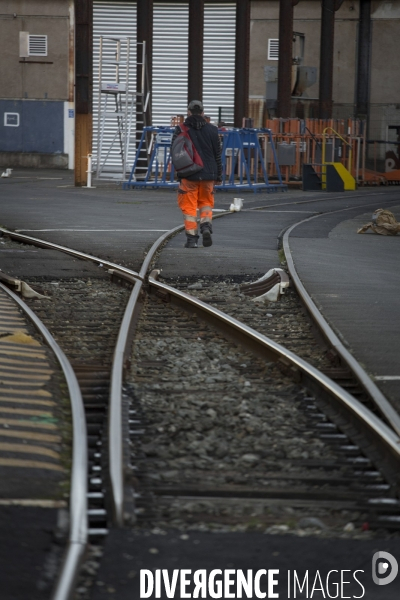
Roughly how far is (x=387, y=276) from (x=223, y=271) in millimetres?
1873

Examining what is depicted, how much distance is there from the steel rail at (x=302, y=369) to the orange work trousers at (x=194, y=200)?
13.1 ft

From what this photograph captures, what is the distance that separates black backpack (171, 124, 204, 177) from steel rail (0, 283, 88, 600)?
23.4ft

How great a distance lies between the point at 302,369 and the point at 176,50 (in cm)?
3309

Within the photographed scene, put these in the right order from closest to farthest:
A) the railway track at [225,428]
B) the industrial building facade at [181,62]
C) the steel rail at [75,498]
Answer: the steel rail at [75,498]
the railway track at [225,428]
the industrial building facade at [181,62]

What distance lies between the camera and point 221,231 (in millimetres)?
16734

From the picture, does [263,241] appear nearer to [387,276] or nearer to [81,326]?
[387,276]

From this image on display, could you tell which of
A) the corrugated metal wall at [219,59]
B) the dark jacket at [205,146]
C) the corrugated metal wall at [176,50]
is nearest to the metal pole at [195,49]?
the corrugated metal wall at [176,50]

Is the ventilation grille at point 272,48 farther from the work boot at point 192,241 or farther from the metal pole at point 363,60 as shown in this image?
the work boot at point 192,241

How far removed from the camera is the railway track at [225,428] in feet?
13.6

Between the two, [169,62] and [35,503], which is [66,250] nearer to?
[35,503]

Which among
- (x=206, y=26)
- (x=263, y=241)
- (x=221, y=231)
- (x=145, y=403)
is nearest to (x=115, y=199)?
(x=221, y=231)

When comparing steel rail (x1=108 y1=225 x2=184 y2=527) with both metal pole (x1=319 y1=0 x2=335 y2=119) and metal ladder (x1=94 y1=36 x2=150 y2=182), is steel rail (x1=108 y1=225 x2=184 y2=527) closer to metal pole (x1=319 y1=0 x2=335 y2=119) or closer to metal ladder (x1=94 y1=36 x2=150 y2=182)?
metal ladder (x1=94 y1=36 x2=150 y2=182)

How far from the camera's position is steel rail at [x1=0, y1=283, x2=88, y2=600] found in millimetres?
3245

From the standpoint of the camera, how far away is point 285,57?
108 feet
